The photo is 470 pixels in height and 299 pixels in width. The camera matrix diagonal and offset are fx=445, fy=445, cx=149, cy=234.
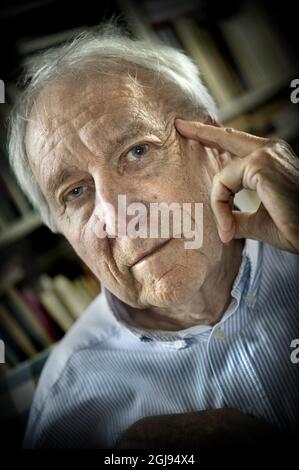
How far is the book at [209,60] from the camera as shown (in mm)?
895

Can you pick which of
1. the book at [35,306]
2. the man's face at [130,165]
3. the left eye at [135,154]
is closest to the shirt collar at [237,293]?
the man's face at [130,165]

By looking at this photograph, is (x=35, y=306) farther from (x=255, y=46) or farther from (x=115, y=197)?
(x=255, y=46)

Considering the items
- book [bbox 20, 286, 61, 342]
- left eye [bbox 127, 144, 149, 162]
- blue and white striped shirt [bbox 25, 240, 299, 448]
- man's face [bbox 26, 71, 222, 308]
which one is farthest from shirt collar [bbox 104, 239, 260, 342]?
book [bbox 20, 286, 61, 342]

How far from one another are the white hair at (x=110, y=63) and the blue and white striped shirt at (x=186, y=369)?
34 centimetres

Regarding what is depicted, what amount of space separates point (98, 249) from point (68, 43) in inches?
16.1

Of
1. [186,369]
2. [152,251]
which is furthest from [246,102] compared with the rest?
[186,369]

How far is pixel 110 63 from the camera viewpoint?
2.75 feet

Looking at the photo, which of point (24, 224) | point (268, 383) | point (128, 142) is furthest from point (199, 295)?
point (24, 224)

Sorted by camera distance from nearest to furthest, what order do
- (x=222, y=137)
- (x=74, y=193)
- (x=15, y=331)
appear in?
(x=222, y=137)
(x=74, y=193)
(x=15, y=331)

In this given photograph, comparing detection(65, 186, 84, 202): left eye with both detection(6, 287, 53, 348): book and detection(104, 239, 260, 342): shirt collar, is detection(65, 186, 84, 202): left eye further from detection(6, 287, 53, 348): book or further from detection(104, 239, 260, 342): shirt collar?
detection(6, 287, 53, 348): book

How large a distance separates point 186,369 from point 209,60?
0.65 meters

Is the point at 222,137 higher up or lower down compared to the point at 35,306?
higher up

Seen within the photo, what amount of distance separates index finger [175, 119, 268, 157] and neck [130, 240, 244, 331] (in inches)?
9.0

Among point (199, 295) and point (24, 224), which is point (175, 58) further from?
point (24, 224)
